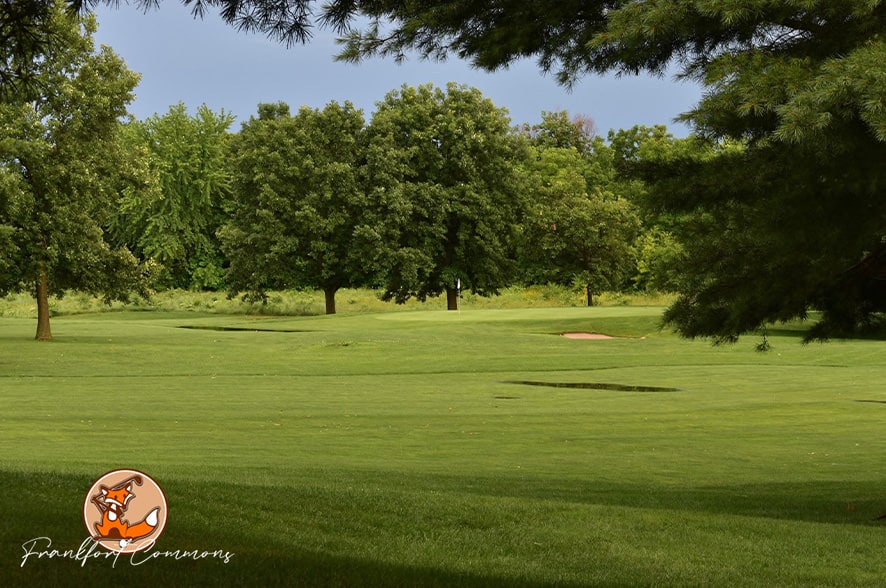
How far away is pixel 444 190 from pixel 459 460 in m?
40.5

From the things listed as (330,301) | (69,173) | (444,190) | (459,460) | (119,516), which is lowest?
(459,460)

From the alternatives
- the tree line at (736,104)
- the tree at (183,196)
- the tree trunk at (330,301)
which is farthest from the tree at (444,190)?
the tree line at (736,104)

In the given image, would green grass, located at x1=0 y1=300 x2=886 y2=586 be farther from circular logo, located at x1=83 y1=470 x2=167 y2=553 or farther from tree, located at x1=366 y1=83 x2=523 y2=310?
tree, located at x1=366 y1=83 x2=523 y2=310

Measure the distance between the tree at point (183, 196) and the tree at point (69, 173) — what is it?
107 feet

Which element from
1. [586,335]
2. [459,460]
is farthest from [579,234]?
[459,460]

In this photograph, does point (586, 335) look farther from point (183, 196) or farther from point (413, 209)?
point (183, 196)

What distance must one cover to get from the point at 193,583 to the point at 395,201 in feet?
153

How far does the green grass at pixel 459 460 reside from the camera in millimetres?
6512

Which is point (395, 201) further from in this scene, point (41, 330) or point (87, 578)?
point (87, 578)

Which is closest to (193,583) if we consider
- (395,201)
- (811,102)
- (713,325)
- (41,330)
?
(811,102)

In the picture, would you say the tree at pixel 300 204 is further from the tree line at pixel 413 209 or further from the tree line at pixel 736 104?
the tree line at pixel 736 104

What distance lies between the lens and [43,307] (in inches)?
1314

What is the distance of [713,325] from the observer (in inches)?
382

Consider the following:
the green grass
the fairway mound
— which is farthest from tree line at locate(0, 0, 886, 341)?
the fairway mound
